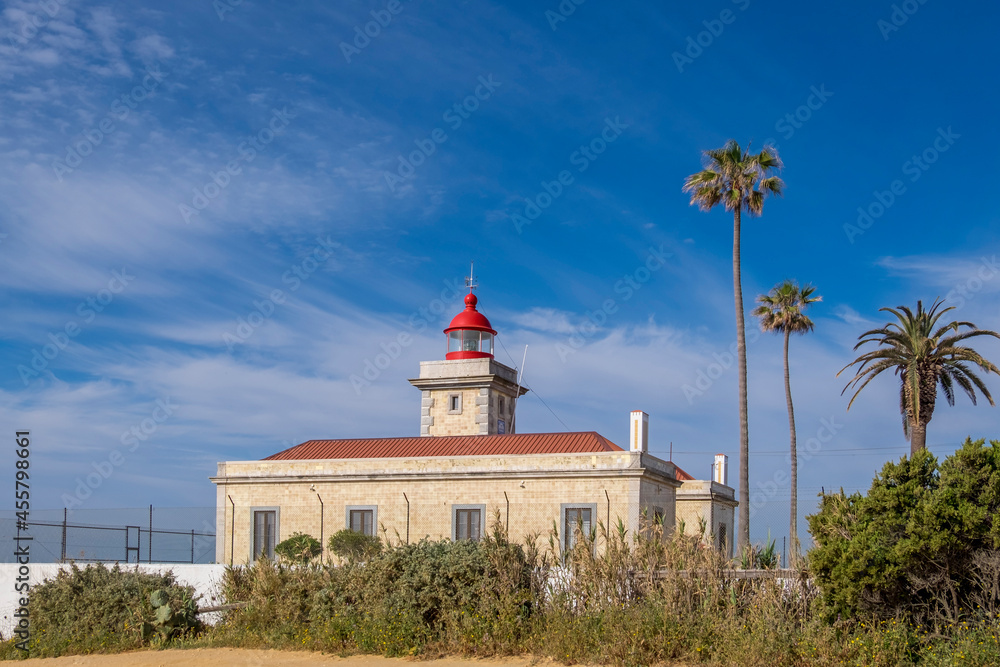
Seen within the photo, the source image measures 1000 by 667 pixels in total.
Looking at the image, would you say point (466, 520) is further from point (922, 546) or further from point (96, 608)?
point (922, 546)

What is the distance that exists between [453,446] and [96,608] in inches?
563

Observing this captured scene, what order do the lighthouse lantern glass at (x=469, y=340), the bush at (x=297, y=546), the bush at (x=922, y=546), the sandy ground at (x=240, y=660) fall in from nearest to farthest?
the bush at (x=922, y=546) → the sandy ground at (x=240, y=660) → the bush at (x=297, y=546) → the lighthouse lantern glass at (x=469, y=340)

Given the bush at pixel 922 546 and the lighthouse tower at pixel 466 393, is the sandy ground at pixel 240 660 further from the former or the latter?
the lighthouse tower at pixel 466 393

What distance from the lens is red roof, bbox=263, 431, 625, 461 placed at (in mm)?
26859

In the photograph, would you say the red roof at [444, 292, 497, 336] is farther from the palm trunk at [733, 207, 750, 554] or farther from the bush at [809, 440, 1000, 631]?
the bush at [809, 440, 1000, 631]

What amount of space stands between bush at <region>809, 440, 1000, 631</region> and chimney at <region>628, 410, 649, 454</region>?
17.8m

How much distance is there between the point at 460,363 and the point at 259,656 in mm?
19830

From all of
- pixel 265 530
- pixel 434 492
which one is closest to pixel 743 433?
pixel 434 492

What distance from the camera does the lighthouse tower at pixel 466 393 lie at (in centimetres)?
3181

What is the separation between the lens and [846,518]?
437 inches

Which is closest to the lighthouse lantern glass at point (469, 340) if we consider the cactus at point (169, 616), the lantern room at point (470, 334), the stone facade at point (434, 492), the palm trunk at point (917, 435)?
the lantern room at point (470, 334)

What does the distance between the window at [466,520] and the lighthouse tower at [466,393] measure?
6.03m

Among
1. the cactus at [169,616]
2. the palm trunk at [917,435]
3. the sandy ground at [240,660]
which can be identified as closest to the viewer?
the sandy ground at [240,660]

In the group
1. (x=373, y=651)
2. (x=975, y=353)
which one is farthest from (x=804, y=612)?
(x=975, y=353)
